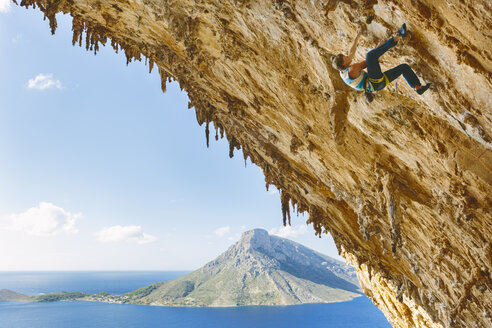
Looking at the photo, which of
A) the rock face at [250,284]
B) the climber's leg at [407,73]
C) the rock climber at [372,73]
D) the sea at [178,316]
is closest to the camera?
the rock climber at [372,73]

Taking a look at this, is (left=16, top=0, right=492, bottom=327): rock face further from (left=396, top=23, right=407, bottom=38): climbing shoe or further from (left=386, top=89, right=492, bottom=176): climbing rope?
(left=396, top=23, right=407, bottom=38): climbing shoe

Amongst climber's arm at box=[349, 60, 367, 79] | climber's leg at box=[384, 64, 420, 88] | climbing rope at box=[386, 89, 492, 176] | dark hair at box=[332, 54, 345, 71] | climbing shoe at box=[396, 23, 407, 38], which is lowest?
climbing rope at box=[386, 89, 492, 176]

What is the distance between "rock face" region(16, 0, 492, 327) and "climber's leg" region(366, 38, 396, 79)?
60 centimetres

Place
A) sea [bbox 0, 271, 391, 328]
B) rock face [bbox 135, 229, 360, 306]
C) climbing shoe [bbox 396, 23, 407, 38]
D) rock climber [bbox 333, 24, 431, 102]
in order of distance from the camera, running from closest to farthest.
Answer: climbing shoe [bbox 396, 23, 407, 38]
rock climber [bbox 333, 24, 431, 102]
sea [bbox 0, 271, 391, 328]
rock face [bbox 135, 229, 360, 306]

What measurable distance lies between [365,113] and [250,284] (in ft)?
520

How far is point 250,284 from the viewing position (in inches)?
5871

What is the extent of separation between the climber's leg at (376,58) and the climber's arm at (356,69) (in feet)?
0.56

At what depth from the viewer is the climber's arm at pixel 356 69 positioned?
4414 mm

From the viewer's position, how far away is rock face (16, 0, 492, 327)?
4.35 meters

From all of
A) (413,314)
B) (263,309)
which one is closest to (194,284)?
(263,309)

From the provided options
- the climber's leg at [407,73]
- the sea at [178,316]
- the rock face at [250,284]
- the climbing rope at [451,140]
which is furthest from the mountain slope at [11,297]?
the climber's leg at [407,73]

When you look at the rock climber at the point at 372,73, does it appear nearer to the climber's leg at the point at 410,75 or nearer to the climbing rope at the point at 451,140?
the climber's leg at the point at 410,75

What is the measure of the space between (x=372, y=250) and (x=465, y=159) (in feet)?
22.0

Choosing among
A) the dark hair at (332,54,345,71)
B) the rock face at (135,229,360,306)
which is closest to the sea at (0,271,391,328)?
the rock face at (135,229,360,306)
